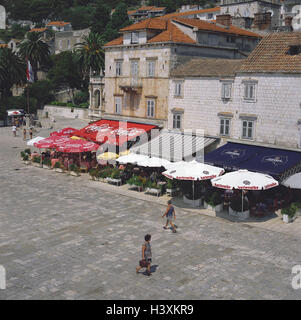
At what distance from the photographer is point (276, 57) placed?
27.0m

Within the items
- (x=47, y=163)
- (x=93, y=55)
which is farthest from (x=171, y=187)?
(x=93, y=55)

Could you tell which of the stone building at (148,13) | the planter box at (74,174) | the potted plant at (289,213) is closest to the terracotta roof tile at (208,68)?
the potted plant at (289,213)

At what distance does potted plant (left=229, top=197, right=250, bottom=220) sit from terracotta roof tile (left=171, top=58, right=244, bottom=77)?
9.95m

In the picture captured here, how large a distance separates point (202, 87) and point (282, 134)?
23.7 ft

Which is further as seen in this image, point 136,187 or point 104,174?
point 104,174

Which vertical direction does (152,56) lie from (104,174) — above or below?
above

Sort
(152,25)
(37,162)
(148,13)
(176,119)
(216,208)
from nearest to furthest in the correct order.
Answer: (216,208)
(176,119)
(152,25)
(37,162)
(148,13)

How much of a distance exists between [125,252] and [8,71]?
61310 mm

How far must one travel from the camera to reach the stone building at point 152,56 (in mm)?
33875

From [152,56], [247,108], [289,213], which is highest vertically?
[152,56]

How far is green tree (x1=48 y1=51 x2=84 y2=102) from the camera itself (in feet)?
252

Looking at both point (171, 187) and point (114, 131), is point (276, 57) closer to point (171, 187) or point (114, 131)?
point (171, 187)

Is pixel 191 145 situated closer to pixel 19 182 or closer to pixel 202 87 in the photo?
pixel 202 87

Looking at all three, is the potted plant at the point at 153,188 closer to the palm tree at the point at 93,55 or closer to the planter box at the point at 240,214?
the planter box at the point at 240,214
